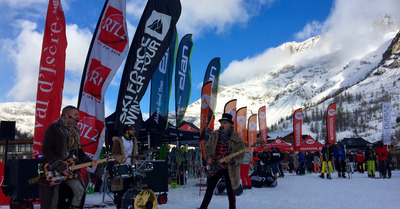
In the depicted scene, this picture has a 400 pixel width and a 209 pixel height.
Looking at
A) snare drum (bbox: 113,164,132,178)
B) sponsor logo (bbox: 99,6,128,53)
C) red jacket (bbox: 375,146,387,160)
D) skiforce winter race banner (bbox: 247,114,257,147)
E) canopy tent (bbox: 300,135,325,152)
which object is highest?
sponsor logo (bbox: 99,6,128,53)

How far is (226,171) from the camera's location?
586 cm

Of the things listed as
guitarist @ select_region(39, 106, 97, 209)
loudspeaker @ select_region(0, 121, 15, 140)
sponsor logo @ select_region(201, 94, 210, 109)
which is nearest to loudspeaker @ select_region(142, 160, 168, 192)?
loudspeaker @ select_region(0, 121, 15, 140)

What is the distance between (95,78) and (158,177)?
2.75 meters

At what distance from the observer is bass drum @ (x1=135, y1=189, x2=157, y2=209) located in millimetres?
5535

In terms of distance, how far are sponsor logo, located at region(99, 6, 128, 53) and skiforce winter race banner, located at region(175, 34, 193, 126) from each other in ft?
17.2

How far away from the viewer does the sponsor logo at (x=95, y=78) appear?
8188mm

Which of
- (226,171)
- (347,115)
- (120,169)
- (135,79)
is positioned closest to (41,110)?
(135,79)

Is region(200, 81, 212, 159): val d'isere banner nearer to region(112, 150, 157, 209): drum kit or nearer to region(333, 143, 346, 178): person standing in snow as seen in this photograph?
region(333, 143, 346, 178): person standing in snow

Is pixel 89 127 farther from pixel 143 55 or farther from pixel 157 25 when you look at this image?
pixel 157 25

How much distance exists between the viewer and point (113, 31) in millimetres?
8422

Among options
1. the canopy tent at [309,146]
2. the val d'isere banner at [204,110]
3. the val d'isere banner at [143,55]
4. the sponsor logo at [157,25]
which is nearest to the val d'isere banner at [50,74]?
the val d'isere banner at [143,55]

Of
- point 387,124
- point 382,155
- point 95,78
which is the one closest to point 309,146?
point 387,124

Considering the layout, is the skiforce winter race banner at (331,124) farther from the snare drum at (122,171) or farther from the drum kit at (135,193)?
the snare drum at (122,171)

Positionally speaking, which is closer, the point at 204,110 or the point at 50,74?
the point at 50,74
